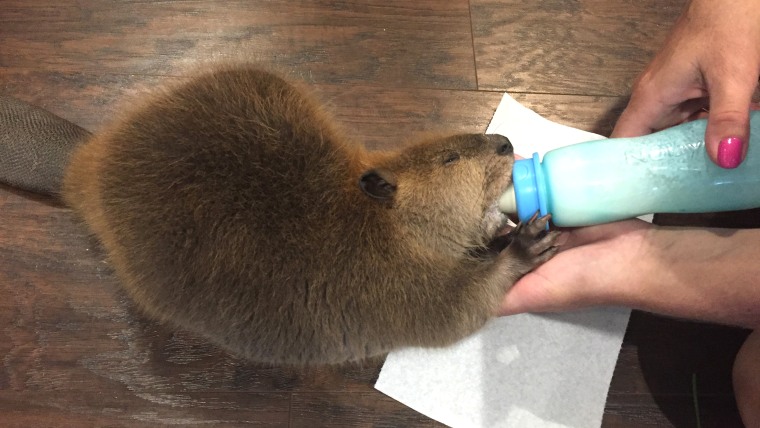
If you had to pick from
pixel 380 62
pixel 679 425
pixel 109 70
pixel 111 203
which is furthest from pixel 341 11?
pixel 679 425

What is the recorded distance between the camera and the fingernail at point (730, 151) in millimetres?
932

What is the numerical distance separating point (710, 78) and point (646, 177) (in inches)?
10.2

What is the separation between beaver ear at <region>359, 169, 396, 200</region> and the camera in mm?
1123

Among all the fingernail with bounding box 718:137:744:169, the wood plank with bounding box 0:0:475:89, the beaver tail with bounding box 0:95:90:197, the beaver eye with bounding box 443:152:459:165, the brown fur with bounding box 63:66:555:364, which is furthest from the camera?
the wood plank with bounding box 0:0:475:89

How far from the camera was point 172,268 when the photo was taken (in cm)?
106

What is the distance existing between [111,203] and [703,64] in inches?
49.8

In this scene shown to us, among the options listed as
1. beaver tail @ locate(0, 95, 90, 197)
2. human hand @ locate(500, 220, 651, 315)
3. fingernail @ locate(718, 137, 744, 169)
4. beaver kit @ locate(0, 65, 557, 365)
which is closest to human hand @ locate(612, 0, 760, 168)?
fingernail @ locate(718, 137, 744, 169)

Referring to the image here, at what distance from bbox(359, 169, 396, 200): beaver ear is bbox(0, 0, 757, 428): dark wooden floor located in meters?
0.40

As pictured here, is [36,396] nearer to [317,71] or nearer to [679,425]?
[317,71]

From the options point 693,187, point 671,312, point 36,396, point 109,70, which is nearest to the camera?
point 693,187

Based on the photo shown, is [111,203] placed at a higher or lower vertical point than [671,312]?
higher

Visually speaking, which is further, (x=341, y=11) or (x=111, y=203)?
(x=341, y=11)

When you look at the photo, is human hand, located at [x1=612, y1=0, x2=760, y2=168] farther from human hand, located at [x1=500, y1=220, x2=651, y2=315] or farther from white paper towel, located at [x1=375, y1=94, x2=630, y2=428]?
white paper towel, located at [x1=375, y1=94, x2=630, y2=428]

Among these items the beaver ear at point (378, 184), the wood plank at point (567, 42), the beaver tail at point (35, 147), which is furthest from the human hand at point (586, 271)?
the beaver tail at point (35, 147)
